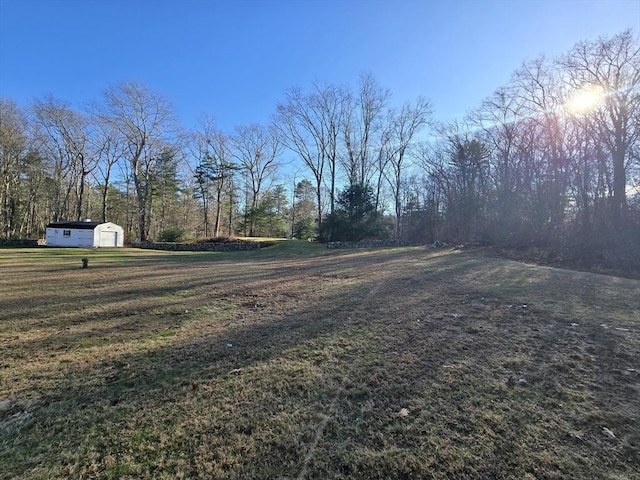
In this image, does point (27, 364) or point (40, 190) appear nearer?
point (27, 364)

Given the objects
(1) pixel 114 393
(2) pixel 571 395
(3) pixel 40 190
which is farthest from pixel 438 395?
(3) pixel 40 190

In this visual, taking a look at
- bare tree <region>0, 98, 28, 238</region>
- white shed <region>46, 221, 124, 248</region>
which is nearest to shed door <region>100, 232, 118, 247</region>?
white shed <region>46, 221, 124, 248</region>

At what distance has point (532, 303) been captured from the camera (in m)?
4.96

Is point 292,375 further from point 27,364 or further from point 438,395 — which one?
point 27,364

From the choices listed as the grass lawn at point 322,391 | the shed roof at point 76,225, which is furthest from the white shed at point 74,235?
the grass lawn at point 322,391

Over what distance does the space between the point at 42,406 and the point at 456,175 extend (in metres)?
27.5

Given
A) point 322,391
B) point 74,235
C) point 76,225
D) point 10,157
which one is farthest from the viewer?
point 10,157

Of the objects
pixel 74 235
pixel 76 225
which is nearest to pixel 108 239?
pixel 74 235

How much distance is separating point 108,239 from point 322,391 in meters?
29.9

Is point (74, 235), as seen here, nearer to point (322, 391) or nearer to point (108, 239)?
point (108, 239)

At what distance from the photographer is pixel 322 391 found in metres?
2.40

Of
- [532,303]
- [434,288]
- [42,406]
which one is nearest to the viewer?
[42,406]

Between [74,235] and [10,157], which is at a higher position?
[10,157]

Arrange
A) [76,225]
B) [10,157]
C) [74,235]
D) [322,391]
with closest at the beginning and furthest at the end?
[322,391] → [74,235] → [76,225] → [10,157]
